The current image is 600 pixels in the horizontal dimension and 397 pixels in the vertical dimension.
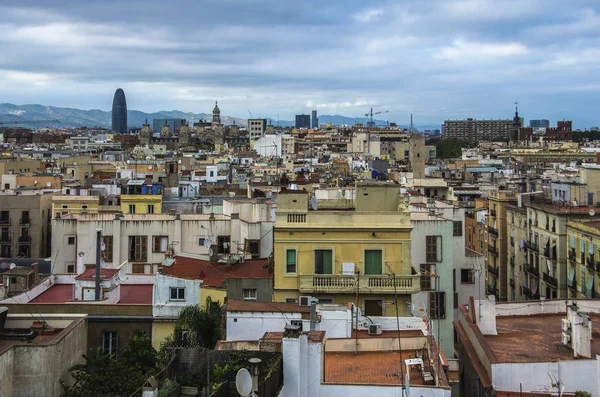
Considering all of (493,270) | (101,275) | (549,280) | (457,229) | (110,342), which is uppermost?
(457,229)

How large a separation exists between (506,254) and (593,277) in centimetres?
1458

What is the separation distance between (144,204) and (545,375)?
1376 inches

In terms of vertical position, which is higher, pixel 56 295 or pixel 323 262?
pixel 323 262

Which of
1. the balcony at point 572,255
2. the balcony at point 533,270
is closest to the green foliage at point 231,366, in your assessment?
the balcony at point 572,255

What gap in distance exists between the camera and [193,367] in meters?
17.4

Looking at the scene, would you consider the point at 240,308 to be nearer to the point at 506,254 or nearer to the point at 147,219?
the point at 147,219

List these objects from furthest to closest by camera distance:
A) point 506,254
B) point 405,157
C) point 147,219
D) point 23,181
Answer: point 405,157
point 23,181
point 506,254
point 147,219

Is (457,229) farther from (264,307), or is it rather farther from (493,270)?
(264,307)

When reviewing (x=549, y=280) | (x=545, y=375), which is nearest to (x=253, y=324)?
(x=545, y=375)

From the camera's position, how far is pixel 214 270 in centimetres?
3097

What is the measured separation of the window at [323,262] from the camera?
88.0 feet

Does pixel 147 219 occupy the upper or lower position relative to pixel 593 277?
upper

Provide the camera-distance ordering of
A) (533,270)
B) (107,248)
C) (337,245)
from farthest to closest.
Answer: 1. (533,270)
2. (107,248)
3. (337,245)

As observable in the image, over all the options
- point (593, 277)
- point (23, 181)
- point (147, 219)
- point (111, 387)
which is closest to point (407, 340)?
point (111, 387)
